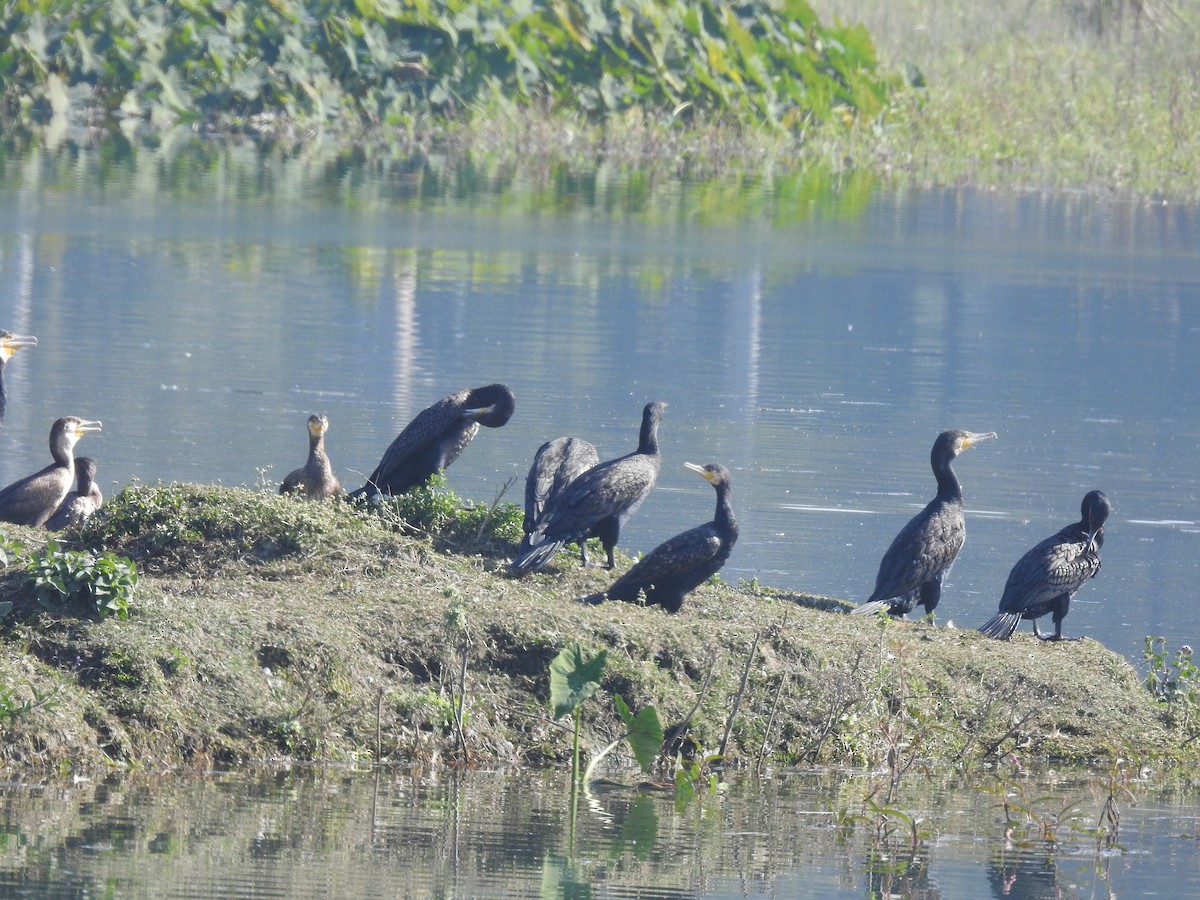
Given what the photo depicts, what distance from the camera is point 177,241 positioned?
1036 inches

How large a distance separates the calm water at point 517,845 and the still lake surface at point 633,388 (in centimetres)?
2

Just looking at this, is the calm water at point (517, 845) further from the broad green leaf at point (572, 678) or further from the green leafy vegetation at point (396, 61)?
the green leafy vegetation at point (396, 61)

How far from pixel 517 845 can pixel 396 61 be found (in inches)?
1309

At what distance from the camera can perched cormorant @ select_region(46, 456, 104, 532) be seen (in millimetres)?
11789

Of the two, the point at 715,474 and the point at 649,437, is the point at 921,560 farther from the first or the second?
the point at 649,437

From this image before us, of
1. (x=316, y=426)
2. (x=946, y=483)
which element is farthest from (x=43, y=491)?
(x=946, y=483)

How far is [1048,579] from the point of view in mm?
10664

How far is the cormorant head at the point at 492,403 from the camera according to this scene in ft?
38.9

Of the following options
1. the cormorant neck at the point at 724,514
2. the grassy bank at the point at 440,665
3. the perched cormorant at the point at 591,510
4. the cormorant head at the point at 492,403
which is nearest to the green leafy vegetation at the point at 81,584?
the grassy bank at the point at 440,665

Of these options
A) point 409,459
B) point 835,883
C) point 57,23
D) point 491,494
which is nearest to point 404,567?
point 409,459

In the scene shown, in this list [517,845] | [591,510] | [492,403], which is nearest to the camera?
[517,845]

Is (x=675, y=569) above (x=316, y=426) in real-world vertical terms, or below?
below

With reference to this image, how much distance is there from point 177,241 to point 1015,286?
31.8ft

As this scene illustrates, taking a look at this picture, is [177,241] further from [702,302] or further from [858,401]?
[858,401]
